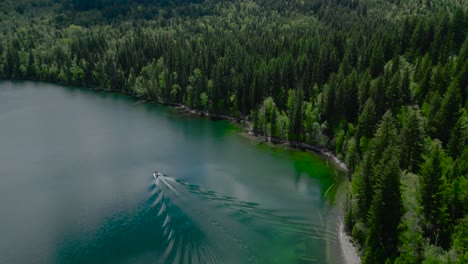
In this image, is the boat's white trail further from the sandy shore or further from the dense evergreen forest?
the dense evergreen forest

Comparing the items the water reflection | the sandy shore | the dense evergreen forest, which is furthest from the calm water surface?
the dense evergreen forest

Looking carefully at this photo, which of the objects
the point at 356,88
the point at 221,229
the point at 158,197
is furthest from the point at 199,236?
the point at 356,88

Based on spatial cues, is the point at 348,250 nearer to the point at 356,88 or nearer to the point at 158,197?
the point at 158,197

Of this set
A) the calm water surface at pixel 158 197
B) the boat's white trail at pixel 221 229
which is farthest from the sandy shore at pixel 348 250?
the boat's white trail at pixel 221 229

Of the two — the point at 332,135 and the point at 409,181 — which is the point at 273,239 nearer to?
the point at 409,181

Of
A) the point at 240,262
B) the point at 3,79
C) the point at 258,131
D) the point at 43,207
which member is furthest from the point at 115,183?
the point at 3,79
